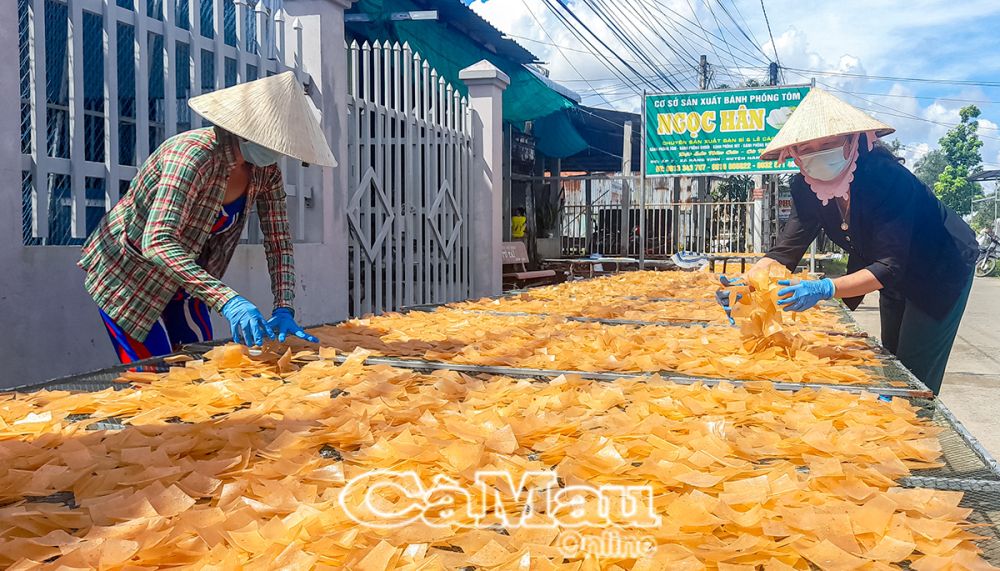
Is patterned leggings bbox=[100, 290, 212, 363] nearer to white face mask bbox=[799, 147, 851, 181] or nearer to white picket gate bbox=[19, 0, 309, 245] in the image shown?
white picket gate bbox=[19, 0, 309, 245]

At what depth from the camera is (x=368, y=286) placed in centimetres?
548

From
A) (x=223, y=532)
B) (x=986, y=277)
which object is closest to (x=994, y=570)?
(x=223, y=532)

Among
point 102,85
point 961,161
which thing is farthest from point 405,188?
point 961,161

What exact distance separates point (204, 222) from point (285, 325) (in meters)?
0.44

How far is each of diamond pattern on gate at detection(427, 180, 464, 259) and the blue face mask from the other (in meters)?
3.72

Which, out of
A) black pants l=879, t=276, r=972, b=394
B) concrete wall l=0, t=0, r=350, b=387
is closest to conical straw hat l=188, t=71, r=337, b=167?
concrete wall l=0, t=0, r=350, b=387

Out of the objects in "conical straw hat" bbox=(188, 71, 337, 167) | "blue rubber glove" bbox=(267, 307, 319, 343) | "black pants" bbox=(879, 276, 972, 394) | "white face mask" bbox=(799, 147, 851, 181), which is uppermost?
"conical straw hat" bbox=(188, 71, 337, 167)

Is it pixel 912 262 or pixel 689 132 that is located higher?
pixel 689 132

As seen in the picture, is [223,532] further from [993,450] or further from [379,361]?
[993,450]

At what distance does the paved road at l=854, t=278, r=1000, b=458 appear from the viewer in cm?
466

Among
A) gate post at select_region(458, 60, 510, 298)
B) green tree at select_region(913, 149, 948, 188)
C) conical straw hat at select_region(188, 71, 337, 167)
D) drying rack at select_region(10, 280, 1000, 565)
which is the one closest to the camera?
drying rack at select_region(10, 280, 1000, 565)

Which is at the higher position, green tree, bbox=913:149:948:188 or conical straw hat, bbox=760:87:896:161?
green tree, bbox=913:149:948:188

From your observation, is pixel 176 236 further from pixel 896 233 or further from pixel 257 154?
pixel 896 233

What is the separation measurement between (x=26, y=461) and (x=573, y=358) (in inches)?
54.6
